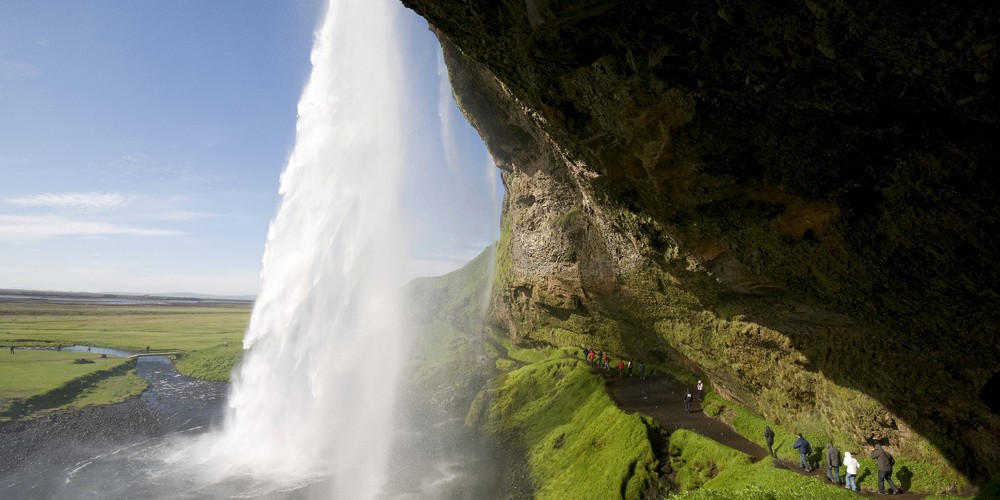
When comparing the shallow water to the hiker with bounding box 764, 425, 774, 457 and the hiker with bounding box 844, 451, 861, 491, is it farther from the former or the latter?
the hiker with bounding box 844, 451, 861, 491

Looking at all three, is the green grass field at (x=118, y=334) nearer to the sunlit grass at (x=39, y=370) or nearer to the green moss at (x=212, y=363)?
the green moss at (x=212, y=363)

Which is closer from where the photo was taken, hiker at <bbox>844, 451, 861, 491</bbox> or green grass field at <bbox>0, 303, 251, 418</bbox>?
hiker at <bbox>844, 451, 861, 491</bbox>

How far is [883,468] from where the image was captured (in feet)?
40.5

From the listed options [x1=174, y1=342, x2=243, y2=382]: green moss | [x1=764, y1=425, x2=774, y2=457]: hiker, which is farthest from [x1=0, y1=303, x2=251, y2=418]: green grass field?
[x1=764, y1=425, x2=774, y2=457]: hiker

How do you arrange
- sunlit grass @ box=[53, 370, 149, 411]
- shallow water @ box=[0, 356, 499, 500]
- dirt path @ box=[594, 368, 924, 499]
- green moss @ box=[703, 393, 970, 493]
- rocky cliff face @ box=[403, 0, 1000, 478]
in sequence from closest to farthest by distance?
rocky cliff face @ box=[403, 0, 1000, 478], green moss @ box=[703, 393, 970, 493], dirt path @ box=[594, 368, 924, 499], shallow water @ box=[0, 356, 499, 500], sunlit grass @ box=[53, 370, 149, 411]

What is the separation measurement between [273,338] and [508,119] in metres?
20.1

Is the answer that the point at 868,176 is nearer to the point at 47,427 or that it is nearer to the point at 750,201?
the point at 750,201

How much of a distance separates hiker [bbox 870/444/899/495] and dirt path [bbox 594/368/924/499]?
43cm

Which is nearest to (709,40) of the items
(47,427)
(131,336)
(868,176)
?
(868,176)

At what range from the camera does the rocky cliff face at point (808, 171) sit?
610 cm

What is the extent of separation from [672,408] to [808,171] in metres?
16.4

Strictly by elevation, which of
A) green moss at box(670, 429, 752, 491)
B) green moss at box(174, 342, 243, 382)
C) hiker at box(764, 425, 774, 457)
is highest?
hiker at box(764, 425, 774, 457)

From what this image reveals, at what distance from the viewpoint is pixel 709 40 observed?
6852mm

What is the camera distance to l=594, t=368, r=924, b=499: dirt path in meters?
16.6
